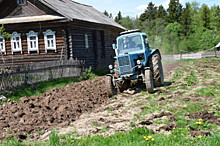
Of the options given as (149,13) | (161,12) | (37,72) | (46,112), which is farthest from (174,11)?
(46,112)

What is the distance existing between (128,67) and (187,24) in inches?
2618

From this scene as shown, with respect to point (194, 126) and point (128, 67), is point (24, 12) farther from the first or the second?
point (194, 126)

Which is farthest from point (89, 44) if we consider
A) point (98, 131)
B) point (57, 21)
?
point (98, 131)

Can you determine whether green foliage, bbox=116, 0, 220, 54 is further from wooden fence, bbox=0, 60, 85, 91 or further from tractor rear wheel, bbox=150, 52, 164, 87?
tractor rear wheel, bbox=150, 52, 164, 87

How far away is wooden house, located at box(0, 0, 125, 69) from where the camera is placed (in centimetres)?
1709

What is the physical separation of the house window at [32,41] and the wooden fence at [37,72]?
405 cm

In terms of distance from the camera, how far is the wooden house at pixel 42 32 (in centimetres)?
1709

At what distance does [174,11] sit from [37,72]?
232 ft

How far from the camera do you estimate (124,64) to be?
959 centimetres

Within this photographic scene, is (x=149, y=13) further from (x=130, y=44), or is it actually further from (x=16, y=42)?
(x=130, y=44)

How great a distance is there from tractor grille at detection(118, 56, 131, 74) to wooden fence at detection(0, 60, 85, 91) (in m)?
5.09

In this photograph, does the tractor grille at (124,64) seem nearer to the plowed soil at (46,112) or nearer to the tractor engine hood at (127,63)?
the tractor engine hood at (127,63)

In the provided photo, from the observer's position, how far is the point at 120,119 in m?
6.15

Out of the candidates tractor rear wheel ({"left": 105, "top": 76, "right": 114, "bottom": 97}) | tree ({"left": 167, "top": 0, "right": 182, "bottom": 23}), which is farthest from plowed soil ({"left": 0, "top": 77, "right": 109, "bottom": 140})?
tree ({"left": 167, "top": 0, "right": 182, "bottom": 23})
